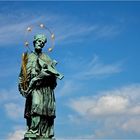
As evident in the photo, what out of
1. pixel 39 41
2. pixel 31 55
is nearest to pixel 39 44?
pixel 39 41

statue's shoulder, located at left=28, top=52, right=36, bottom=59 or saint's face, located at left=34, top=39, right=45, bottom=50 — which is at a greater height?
saint's face, located at left=34, top=39, right=45, bottom=50

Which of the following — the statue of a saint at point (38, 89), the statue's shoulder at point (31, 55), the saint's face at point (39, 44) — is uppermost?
the saint's face at point (39, 44)

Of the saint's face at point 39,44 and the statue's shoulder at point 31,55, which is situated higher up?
the saint's face at point 39,44

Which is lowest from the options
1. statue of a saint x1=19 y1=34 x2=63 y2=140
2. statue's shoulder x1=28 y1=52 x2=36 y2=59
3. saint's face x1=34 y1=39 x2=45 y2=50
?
statue of a saint x1=19 y1=34 x2=63 y2=140

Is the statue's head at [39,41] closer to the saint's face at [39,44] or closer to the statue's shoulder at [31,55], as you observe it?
the saint's face at [39,44]

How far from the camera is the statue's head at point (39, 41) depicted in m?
22.0

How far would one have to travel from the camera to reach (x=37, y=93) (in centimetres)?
2141

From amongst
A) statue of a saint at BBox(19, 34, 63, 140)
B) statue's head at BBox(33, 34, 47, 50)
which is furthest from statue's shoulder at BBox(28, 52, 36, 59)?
statue's head at BBox(33, 34, 47, 50)

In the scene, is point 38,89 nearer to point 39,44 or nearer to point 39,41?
point 39,44

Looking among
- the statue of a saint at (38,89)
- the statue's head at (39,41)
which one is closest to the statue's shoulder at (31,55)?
the statue of a saint at (38,89)

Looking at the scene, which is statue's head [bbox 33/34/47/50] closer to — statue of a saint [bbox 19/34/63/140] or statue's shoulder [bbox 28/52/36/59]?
statue of a saint [bbox 19/34/63/140]

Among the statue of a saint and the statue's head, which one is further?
the statue's head

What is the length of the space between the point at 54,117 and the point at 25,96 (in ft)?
4.35

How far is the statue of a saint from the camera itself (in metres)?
21.0
